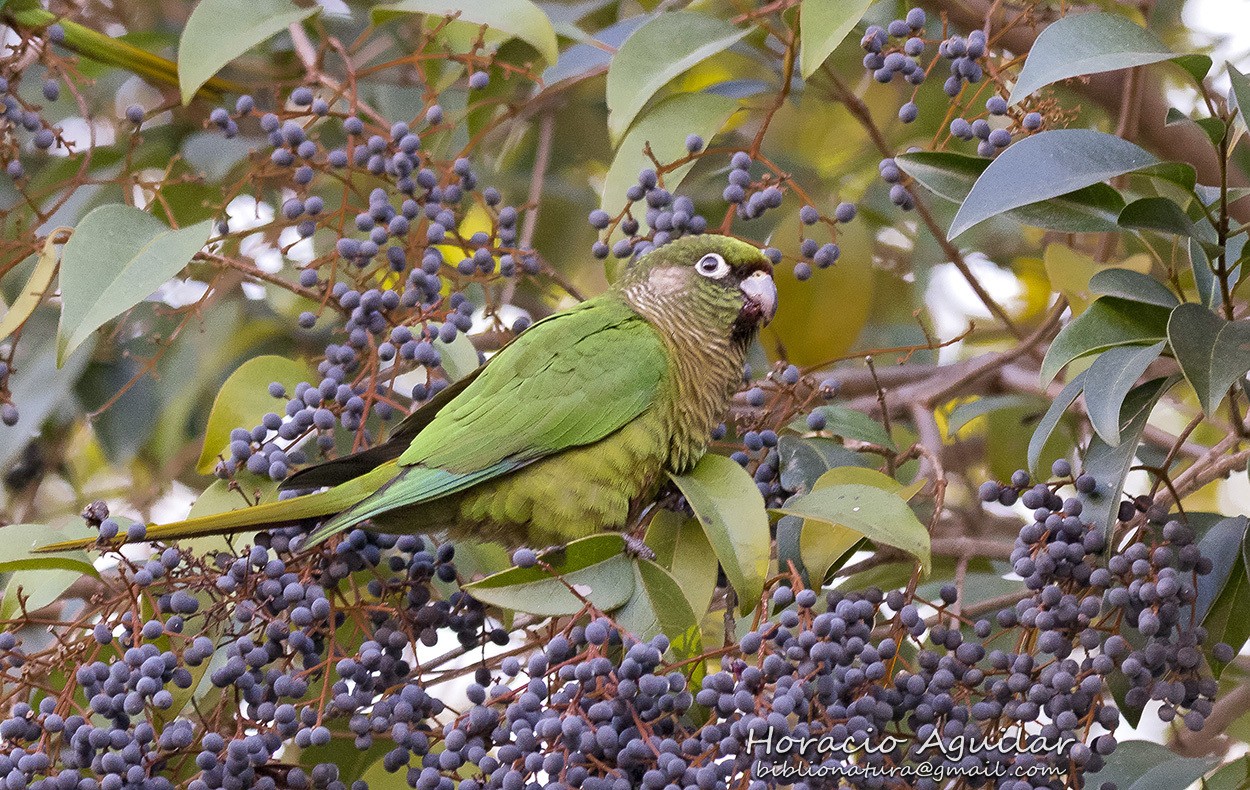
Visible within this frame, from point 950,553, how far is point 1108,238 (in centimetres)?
80

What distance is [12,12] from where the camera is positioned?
2109 mm

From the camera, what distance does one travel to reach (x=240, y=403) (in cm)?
195

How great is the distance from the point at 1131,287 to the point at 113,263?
142 cm

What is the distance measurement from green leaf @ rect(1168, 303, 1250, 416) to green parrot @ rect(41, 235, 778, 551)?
2.54 feet

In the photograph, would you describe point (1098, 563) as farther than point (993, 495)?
No

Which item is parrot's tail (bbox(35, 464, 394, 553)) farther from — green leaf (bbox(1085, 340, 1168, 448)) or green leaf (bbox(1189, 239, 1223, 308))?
green leaf (bbox(1189, 239, 1223, 308))

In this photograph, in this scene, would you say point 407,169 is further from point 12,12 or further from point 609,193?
point 12,12

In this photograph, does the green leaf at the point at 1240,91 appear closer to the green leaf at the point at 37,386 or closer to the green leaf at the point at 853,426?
the green leaf at the point at 853,426

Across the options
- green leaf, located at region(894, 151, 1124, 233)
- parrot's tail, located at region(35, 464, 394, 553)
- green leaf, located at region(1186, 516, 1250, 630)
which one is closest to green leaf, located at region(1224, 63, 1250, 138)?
green leaf, located at region(894, 151, 1124, 233)

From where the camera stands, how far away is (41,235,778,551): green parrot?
74.0 inches

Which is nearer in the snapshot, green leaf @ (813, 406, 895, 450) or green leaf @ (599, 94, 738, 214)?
green leaf @ (813, 406, 895, 450)

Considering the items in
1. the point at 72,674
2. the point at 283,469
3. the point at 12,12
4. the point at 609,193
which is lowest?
the point at 72,674

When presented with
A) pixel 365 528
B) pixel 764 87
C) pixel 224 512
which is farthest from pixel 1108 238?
pixel 224 512

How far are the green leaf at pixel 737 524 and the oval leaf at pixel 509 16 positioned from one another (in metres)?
0.83
